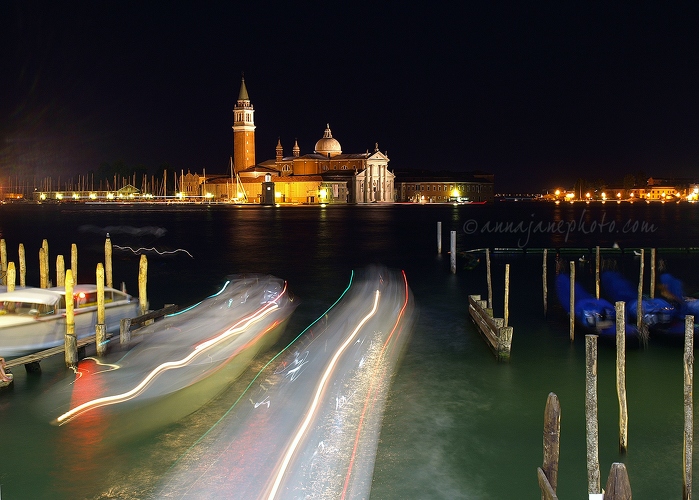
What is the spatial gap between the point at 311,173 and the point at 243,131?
14.8 meters

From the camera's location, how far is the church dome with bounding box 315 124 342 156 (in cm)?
13062

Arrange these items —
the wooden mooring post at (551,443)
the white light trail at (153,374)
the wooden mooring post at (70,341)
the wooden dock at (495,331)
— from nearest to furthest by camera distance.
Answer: the wooden mooring post at (551,443)
the white light trail at (153,374)
the wooden mooring post at (70,341)
the wooden dock at (495,331)

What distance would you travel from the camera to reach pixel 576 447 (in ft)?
30.5

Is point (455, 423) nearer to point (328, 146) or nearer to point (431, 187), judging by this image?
point (328, 146)

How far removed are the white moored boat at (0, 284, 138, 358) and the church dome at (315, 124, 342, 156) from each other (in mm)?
116335

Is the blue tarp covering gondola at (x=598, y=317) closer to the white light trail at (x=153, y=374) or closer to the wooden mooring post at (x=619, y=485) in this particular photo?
the white light trail at (x=153, y=374)

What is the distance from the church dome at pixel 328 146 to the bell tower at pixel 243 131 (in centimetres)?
1261

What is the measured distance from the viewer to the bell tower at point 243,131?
12756 centimetres

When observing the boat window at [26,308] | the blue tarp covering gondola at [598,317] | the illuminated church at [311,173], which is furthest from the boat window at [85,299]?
the illuminated church at [311,173]

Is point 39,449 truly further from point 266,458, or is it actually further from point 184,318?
point 184,318

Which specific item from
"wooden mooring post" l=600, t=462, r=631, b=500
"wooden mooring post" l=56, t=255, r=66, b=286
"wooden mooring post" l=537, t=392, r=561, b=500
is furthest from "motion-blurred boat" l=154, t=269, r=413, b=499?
"wooden mooring post" l=56, t=255, r=66, b=286

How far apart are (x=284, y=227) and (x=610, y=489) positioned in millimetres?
54771

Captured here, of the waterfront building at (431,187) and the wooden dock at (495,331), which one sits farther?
the waterfront building at (431,187)

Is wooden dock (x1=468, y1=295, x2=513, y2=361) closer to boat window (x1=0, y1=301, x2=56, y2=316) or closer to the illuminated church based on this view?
boat window (x1=0, y1=301, x2=56, y2=316)
